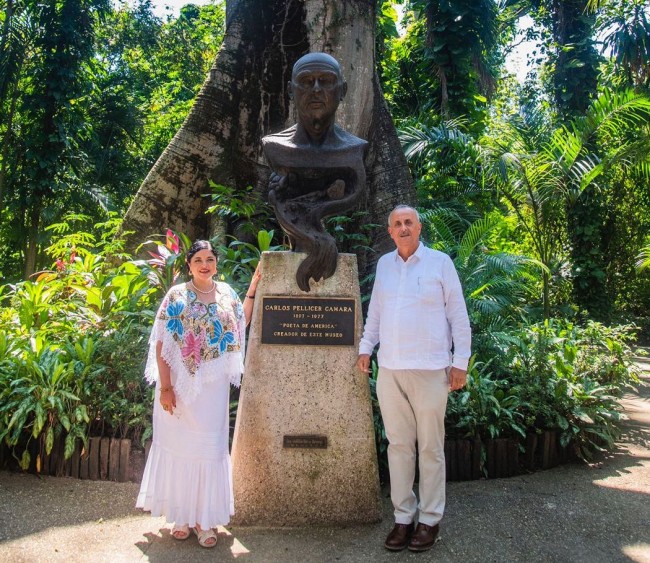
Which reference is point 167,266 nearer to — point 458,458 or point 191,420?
point 191,420

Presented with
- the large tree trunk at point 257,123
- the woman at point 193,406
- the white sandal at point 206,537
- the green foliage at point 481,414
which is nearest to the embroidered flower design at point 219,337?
the woman at point 193,406

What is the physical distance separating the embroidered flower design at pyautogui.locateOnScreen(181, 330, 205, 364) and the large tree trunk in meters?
3.91

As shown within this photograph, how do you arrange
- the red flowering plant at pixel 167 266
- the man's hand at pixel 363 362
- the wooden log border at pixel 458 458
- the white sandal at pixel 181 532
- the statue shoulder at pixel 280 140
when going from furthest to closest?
1. the red flowering plant at pixel 167 266
2. the wooden log border at pixel 458 458
3. the statue shoulder at pixel 280 140
4. the man's hand at pixel 363 362
5. the white sandal at pixel 181 532

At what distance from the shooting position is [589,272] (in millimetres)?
11227

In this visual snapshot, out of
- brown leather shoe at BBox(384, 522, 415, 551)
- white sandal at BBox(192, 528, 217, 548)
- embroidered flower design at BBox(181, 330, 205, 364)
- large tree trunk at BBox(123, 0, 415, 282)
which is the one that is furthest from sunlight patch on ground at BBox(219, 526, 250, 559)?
large tree trunk at BBox(123, 0, 415, 282)

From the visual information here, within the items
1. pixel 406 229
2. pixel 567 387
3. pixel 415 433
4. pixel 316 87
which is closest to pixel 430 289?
pixel 406 229

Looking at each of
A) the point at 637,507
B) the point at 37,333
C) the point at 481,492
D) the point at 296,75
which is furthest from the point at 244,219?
the point at 637,507

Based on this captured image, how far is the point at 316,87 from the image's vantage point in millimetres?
3635

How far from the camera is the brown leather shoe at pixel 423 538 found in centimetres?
321

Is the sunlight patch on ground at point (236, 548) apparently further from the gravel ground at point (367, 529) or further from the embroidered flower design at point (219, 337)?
the embroidered flower design at point (219, 337)

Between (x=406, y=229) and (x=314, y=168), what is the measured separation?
0.89 m

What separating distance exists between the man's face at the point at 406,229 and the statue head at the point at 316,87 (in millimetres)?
884

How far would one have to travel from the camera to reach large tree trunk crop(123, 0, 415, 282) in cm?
723

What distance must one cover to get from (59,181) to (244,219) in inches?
277
